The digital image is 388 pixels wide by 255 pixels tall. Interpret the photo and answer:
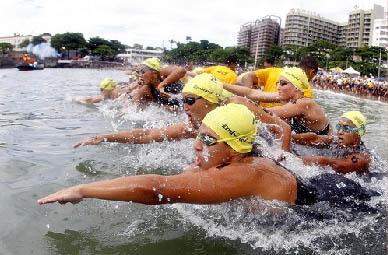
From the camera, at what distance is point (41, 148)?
24.6 ft

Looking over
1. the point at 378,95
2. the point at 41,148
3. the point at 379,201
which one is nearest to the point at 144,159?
the point at 41,148

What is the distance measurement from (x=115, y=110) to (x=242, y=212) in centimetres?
877

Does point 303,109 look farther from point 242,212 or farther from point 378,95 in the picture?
point 378,95

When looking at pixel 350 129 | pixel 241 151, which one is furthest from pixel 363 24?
pixel 241 151

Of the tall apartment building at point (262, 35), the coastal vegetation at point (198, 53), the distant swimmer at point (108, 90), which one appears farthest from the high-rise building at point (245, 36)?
the distant swimmer at point (108, 90)

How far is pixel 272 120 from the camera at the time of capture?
517 centimetres

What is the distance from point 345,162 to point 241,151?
268cm

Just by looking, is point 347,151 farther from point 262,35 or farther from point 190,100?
point 262,35

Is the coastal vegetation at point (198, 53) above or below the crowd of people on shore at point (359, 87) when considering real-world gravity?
above

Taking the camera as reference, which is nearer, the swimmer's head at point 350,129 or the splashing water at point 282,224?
the splashing water at point 282,224

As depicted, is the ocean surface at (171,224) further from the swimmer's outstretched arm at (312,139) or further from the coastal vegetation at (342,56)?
the coastal vegetation at (342,56)

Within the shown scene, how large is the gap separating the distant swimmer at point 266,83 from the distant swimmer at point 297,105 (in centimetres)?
22

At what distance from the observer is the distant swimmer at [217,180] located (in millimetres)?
2992

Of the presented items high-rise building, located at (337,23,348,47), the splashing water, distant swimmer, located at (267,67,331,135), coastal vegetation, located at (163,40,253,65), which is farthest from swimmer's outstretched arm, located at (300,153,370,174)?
high-rise building, located at (337,23,348,47)
